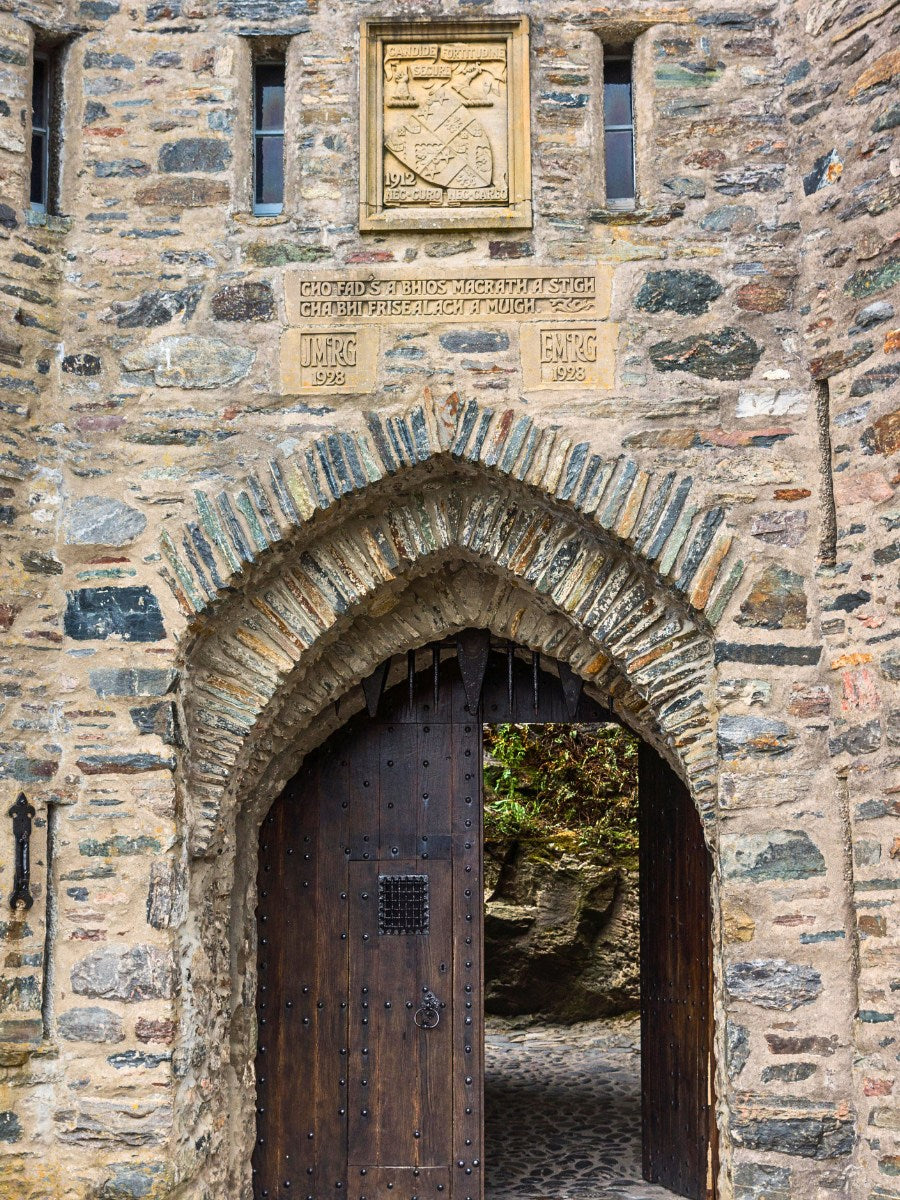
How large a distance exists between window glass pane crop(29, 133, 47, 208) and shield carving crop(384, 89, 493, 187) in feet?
3.98

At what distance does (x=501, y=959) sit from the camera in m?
8.95

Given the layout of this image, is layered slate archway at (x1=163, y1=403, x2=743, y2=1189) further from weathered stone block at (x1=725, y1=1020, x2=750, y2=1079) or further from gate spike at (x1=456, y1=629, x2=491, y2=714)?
weathered stone block at (x1=725, y1=1020, x2=750, y2=1079)

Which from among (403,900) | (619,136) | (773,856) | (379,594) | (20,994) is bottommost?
(20,994)

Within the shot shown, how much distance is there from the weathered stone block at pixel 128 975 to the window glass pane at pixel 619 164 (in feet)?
9.79

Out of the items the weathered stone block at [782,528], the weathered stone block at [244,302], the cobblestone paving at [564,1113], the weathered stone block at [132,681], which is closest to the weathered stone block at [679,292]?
the weathered stone block at [782,528]

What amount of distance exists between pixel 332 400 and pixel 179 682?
1.07 m

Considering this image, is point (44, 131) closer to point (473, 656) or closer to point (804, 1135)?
point (473, 656)

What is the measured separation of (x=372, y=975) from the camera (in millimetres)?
4746

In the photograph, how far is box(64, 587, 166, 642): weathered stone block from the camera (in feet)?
13.5

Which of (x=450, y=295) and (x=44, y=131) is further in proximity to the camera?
(x=44, y=131)

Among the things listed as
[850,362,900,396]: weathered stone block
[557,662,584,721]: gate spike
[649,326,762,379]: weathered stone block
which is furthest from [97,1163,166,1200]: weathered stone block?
[850,362,900,396]: weathered stone block

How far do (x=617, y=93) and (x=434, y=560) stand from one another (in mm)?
1764

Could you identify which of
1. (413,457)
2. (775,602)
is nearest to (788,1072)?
(775,602)

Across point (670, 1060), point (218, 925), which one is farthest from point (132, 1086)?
point (670, 1060)
